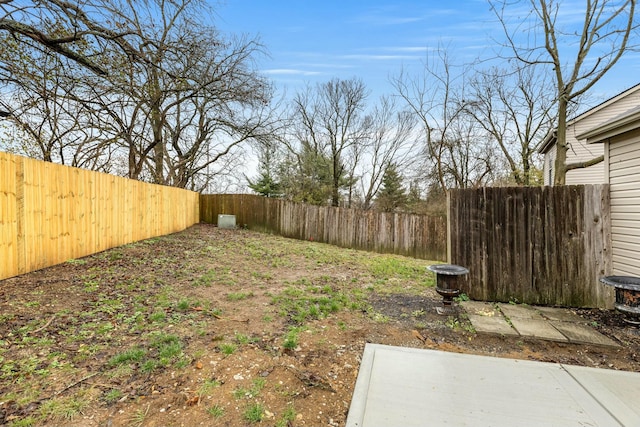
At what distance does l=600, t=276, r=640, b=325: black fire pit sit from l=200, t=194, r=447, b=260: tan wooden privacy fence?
5.97 meters

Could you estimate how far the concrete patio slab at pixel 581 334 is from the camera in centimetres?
289

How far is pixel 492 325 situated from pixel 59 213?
6.59 metres

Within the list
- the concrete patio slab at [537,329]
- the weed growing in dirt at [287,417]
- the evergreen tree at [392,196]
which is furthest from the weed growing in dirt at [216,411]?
the evergreen tree at [392,196]

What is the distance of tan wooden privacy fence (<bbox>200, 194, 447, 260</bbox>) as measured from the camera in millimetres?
9376

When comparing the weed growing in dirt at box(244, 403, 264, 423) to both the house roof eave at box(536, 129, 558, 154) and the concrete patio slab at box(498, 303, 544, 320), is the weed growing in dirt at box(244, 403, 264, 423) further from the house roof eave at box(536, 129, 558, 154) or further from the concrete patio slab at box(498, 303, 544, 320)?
the house roof eave at box(536, 129, 558, 154)

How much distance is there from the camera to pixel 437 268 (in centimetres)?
373

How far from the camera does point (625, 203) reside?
11.9 ft

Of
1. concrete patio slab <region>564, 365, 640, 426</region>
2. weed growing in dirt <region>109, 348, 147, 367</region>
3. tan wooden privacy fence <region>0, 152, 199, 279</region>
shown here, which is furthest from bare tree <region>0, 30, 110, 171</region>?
concrete patio slab <region>564, 365, 640, 426</region>

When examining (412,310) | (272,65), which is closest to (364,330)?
(412,310)

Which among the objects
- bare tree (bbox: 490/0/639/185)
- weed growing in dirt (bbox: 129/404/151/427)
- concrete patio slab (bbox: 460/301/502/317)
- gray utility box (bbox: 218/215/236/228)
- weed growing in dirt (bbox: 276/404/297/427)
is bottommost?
weed growing in dirt (bbox: 276/404/297/427)

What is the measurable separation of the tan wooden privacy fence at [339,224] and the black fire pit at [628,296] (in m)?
5.97

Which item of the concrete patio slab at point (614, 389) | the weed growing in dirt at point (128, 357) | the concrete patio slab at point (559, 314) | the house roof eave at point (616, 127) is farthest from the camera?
the concrete patio slab at point (559, 314)

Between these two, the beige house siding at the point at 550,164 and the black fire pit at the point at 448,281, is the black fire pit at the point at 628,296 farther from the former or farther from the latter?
the beige house siding at the point at 550,164

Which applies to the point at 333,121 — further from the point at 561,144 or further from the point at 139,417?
the point at 139,417
